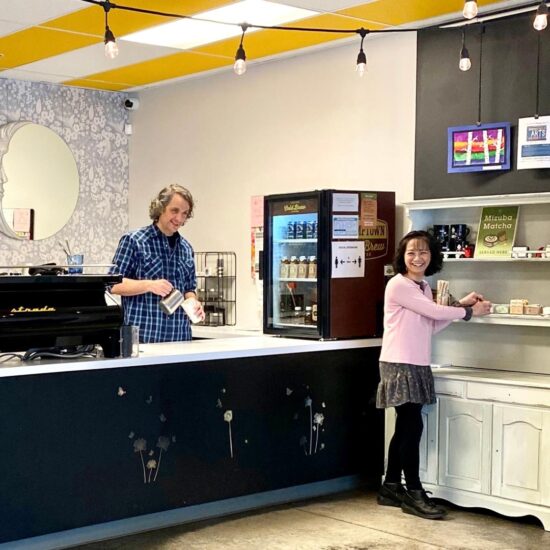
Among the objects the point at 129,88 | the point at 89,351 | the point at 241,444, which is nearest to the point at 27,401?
the point at 89,351

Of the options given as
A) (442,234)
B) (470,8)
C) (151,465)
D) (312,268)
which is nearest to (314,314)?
(312,268)

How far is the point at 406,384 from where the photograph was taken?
5172 millimetres

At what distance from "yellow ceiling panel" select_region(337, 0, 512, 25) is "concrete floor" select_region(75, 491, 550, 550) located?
2.82 metres

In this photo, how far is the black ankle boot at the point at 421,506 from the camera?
5.10 meters

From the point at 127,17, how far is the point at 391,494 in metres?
3.14

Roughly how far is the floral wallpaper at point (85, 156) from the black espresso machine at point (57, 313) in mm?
3135

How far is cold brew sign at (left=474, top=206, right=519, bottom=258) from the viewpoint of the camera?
17.4 ft

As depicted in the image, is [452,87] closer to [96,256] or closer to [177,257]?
[177,257]

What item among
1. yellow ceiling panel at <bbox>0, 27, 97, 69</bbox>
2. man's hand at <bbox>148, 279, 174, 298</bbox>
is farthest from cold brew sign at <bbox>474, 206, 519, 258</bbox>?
yellow ceiling panel at <bbox>0, 27, 97, 69</bbox>

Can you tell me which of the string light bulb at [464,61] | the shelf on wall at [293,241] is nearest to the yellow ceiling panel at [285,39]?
the string light bulb at [464,61]

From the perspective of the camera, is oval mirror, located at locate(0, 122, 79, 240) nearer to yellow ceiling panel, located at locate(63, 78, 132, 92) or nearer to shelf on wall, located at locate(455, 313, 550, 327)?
yellow ceiling panel, located at locate(63, 78, 132, 92)

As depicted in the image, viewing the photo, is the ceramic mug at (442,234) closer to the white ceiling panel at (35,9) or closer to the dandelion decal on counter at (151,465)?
the dandelion decal on counter at (151,465)

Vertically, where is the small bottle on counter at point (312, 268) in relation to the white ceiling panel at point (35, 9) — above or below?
below

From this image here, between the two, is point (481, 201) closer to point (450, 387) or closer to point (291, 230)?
point (450, 387)
